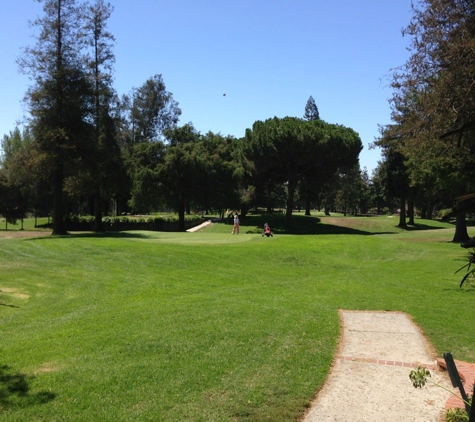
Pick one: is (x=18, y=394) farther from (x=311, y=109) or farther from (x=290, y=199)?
(x=311, y=109)

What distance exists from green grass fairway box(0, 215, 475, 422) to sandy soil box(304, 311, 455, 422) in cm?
26

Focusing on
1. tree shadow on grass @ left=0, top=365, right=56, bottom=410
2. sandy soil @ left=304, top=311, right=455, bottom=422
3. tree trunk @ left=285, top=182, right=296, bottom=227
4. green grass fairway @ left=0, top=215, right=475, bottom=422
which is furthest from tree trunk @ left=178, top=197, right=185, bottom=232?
tree shadow on grass @ left=0, top=365, right=56, bottom=410

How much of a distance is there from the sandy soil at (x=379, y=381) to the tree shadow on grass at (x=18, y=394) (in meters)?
2.97

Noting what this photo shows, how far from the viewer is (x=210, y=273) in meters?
14.8

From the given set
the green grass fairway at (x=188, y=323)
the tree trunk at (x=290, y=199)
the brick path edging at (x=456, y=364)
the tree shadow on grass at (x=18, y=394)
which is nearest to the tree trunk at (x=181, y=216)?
the tree trunk at (x=290, y=199)

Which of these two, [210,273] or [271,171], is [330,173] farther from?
[210,273]

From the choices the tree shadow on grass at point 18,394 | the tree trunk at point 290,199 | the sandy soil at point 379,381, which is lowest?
the tree shadow on grass at point 18,394

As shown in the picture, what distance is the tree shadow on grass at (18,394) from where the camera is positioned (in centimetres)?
481

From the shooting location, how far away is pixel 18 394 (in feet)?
16.6

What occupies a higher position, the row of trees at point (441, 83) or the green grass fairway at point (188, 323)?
the row of trees at point (441, 83)

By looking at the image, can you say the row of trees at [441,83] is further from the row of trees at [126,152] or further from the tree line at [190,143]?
the row of trees at [126,152]

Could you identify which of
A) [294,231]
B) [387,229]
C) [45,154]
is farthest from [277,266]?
[387,229]

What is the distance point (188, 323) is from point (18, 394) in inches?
138

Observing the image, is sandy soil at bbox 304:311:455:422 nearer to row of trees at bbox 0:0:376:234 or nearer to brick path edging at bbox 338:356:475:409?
brick path edging at bbox 338:356:475:409
